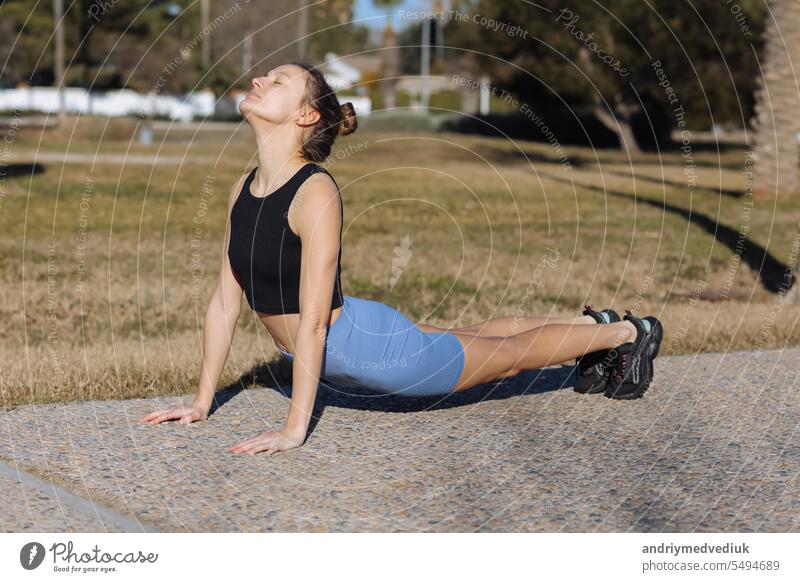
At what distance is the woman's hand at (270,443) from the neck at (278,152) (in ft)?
3.53

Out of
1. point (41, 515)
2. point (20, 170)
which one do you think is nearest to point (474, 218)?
point (20, 170)

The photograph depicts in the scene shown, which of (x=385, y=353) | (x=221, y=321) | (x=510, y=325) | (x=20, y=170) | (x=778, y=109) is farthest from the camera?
(x=20, y=170)

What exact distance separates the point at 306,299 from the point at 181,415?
102cm

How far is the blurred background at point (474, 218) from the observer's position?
839 centimetres

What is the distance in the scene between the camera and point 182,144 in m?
40.1

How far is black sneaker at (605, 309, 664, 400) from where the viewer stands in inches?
225

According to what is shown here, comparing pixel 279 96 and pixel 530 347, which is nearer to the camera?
pixel 279 96

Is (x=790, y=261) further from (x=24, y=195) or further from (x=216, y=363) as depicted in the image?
(x=24, y=195)

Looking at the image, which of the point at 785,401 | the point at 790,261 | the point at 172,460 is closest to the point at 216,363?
the point at 172,460

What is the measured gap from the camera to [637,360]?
5.75 m

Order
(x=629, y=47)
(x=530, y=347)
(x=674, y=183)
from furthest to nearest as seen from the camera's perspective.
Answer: (x=629, y=47) < (x=674, y=183) < (x=530, y=347)

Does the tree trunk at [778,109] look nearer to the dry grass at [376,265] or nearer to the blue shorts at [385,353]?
the dry grass at [376,265]

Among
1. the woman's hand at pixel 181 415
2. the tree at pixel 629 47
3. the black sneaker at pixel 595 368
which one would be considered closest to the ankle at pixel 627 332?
the black sneaker at pixel 595 368
